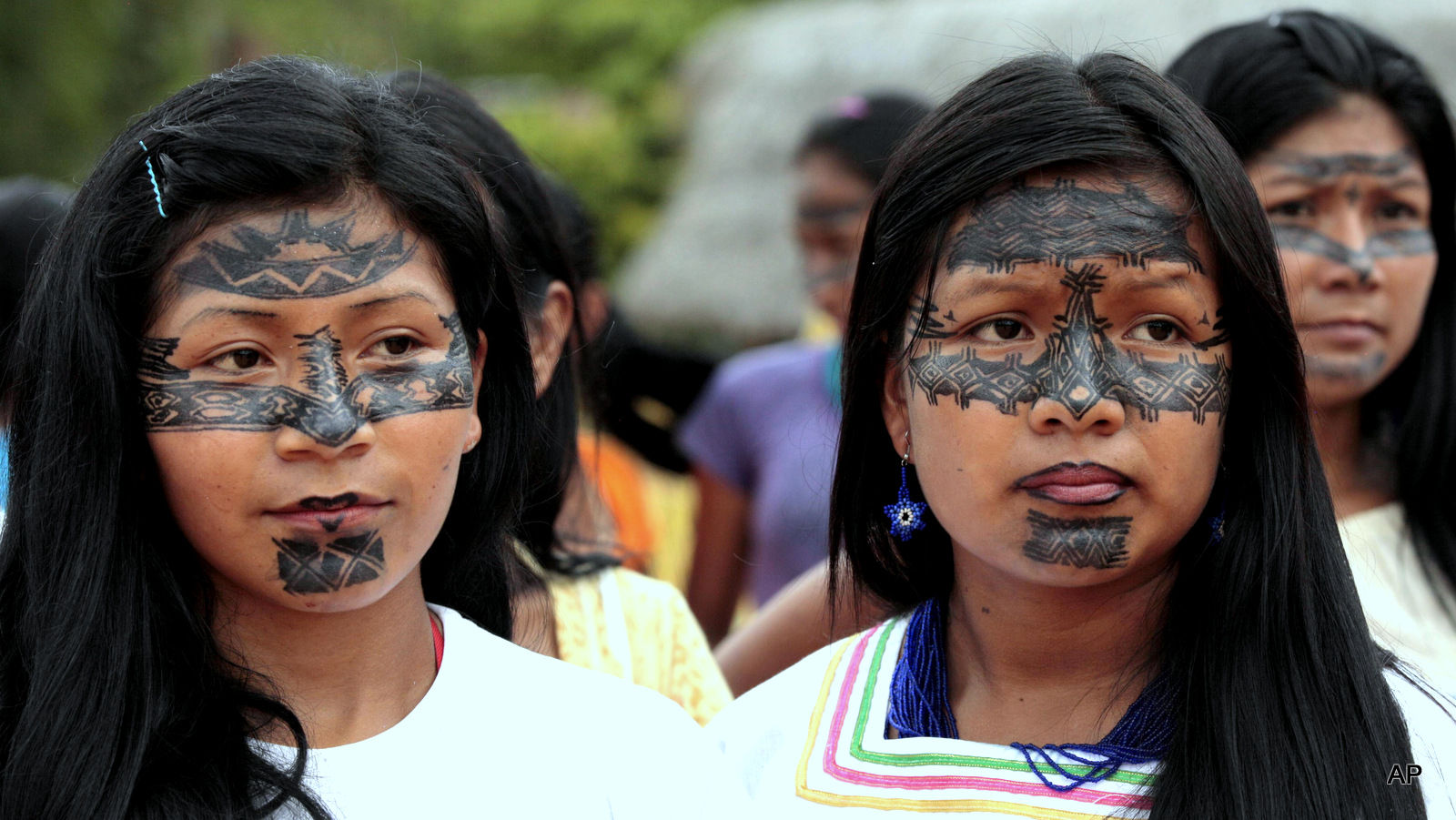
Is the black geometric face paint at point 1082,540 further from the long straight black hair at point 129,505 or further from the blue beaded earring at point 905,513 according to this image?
the long straight black hair at point 129,505

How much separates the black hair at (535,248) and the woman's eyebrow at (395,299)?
0.55 m

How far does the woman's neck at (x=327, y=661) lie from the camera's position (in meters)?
1.93

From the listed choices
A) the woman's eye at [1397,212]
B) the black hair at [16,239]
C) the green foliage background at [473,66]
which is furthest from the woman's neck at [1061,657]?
the green foliage background at [473,66]

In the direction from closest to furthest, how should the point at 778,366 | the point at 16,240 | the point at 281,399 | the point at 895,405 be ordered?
the point at 281,399 < the point at 895,405 < the point at 16,240 < the point at 778,366

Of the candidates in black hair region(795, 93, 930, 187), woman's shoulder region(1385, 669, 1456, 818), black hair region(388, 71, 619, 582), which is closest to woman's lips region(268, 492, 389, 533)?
black hair region(388, 71, 619, 582)

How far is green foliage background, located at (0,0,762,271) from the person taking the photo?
9.23 m

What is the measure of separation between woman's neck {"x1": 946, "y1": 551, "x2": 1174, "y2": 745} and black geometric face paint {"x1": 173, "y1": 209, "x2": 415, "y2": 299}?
1073 mm

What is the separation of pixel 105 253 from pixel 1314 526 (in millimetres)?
1754

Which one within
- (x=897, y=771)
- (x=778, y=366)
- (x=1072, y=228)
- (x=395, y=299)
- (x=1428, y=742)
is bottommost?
(x=897, y=771)

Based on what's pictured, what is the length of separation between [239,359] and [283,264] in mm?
145

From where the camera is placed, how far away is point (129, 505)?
1.86 m

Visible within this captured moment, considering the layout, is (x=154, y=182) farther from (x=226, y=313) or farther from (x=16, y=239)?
(x=16, y=239)

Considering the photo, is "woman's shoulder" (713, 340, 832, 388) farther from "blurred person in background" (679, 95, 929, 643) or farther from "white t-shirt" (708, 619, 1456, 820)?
"white t-shirt" (708, 619, 1456, 820)

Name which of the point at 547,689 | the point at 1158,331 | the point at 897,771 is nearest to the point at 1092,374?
the point at 1158,331
